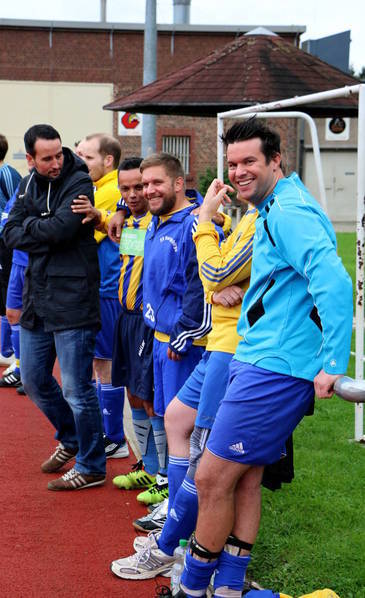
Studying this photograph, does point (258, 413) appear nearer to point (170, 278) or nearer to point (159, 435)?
point (170, 278)

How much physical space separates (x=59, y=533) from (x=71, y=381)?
3.28 feet

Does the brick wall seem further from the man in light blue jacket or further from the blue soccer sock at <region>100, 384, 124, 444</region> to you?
the man in light blue jacket

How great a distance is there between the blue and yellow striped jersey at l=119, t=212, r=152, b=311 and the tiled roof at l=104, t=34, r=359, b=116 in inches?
168

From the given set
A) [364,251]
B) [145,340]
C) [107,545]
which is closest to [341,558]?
[107,545]

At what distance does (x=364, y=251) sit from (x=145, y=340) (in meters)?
1.72

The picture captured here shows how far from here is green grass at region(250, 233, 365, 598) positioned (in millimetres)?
4043

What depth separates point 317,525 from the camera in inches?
185

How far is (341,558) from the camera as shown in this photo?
4230 millimetres

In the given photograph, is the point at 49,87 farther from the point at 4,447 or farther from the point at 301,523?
the point at 301,523

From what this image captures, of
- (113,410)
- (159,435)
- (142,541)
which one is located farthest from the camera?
(113,410)

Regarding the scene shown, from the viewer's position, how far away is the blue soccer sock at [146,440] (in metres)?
5.41

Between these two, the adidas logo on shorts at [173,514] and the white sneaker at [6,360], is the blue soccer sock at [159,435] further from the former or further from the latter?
the white sneaker at [6,360]

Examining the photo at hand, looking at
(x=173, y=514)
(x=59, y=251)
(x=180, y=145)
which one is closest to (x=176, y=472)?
(x=173, y=514)

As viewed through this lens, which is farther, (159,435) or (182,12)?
(182,12)
